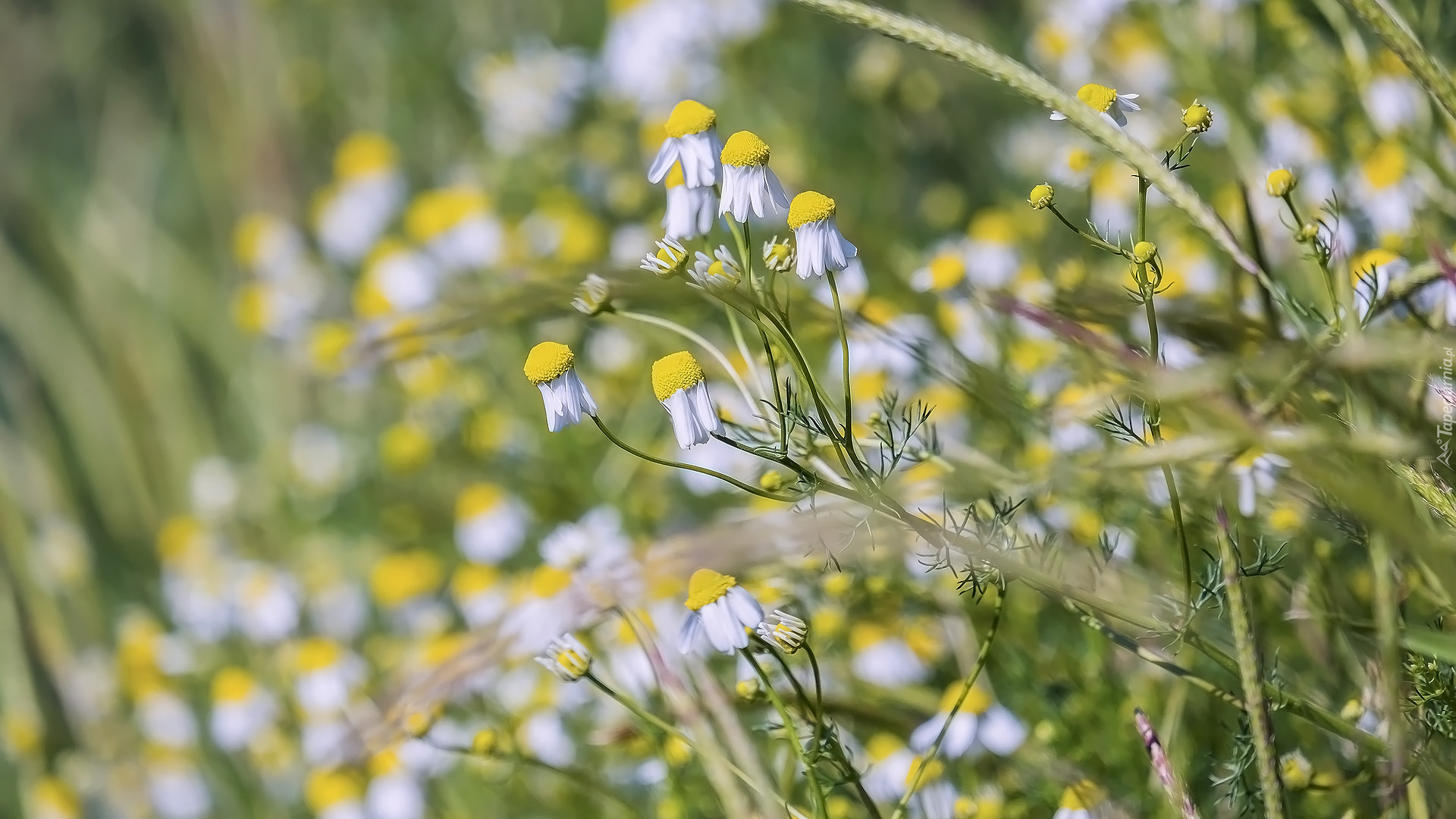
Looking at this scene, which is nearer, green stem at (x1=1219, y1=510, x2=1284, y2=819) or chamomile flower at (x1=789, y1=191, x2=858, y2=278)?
green stem at (x1=1219, y1=510, x2=1284, y2=819)

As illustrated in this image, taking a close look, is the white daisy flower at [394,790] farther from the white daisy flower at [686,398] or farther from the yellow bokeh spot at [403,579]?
the white daisy flower at [686,398]

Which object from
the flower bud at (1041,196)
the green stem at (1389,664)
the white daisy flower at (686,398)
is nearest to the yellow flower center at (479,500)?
the white daisy flower at (686,398)

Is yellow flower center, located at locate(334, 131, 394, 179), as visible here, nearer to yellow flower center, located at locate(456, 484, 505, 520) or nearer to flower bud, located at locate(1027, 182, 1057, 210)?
yellow flower center, located at locate(456, 484, 505, 520)

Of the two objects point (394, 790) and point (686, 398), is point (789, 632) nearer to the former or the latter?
point (686, 398)

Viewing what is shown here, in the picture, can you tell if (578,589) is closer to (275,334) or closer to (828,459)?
(828,459)

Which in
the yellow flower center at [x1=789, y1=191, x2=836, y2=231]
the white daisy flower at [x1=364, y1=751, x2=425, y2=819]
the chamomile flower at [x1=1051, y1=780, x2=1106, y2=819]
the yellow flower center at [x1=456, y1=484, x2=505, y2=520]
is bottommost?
the white daisy flower at [x1=364, y1=751, x2=425, y2=819]

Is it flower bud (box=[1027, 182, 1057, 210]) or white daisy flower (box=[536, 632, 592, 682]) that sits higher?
flower bud (box=[1027, 182, 1057, 210])

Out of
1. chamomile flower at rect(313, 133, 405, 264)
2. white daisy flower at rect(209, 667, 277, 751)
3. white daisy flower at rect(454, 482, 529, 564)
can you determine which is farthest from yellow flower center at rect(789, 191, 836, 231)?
chamomile flower at rect(313, 133, 405, 264)
